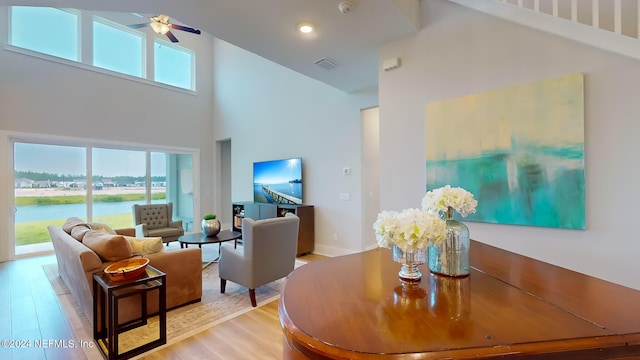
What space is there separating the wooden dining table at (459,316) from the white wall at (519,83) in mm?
999

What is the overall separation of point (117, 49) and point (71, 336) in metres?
5.94

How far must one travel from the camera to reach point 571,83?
194 centimetres

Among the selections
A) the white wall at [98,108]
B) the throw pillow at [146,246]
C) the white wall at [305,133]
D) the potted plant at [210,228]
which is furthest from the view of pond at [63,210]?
the throw pillow at [146,246]

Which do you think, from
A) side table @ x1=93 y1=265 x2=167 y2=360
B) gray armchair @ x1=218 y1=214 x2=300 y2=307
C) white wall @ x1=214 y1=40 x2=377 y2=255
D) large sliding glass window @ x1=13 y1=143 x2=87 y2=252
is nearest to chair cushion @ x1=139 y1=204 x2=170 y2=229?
large sliding glass window @ x1=13 y1=143 x2=87 y2=252

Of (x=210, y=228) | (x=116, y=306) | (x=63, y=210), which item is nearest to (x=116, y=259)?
(x=116, y=306)

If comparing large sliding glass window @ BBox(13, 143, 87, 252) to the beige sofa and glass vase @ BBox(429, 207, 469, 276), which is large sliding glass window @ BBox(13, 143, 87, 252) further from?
glass vase @ BBox(429, 207, 469, 276)

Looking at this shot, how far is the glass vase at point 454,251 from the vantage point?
1.25m

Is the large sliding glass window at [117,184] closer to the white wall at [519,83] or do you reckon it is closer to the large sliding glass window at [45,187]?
the large sliding glass window at [45,187]

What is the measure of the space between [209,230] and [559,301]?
402cm

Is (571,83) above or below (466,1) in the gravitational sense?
below

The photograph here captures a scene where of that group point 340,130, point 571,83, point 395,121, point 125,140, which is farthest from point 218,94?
point 571,83

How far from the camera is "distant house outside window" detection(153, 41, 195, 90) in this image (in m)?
6.58

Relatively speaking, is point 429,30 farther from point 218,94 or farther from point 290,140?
point 218,94

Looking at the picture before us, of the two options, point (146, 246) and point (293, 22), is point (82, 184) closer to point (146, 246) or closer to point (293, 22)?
point (146, 246)
